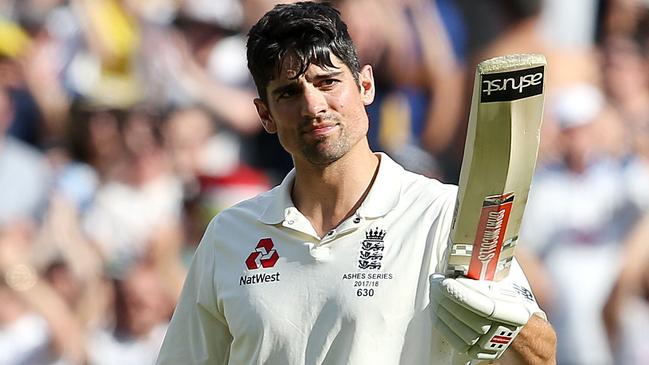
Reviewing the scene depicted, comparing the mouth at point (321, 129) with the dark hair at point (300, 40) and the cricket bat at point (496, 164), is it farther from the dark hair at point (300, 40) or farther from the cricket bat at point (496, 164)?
the cricket bat at point (496, 164)

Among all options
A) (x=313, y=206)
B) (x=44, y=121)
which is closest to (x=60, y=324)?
(x=44, y=121)

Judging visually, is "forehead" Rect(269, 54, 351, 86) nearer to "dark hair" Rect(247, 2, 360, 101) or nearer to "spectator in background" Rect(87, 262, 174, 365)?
"dark hair" Rect(247, 2, 360, 101)

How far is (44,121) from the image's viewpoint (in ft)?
23.7

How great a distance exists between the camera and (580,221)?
729cm

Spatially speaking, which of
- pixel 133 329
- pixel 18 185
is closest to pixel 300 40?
A: pixel 133 329

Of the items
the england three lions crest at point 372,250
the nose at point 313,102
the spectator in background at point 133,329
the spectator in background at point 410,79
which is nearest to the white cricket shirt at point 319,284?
the england three lions crest at point 372,250

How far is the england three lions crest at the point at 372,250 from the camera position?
3232 mm

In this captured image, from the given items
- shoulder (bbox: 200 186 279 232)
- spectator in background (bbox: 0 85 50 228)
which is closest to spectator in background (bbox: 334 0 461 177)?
spectator in background (bbox: 0 85 50 228)

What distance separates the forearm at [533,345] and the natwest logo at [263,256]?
25.8 inches

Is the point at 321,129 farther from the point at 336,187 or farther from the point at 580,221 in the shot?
the point at 580,221

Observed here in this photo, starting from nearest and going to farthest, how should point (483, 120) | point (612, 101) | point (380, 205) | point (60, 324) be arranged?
1. point (483, 120)
2. point (380, 205)
3. point (60, 324)
4. point (612, 101)

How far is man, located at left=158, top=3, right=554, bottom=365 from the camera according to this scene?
3.16m

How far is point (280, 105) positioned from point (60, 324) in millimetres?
3900

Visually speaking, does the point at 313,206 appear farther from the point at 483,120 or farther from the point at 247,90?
the point at 247,90
